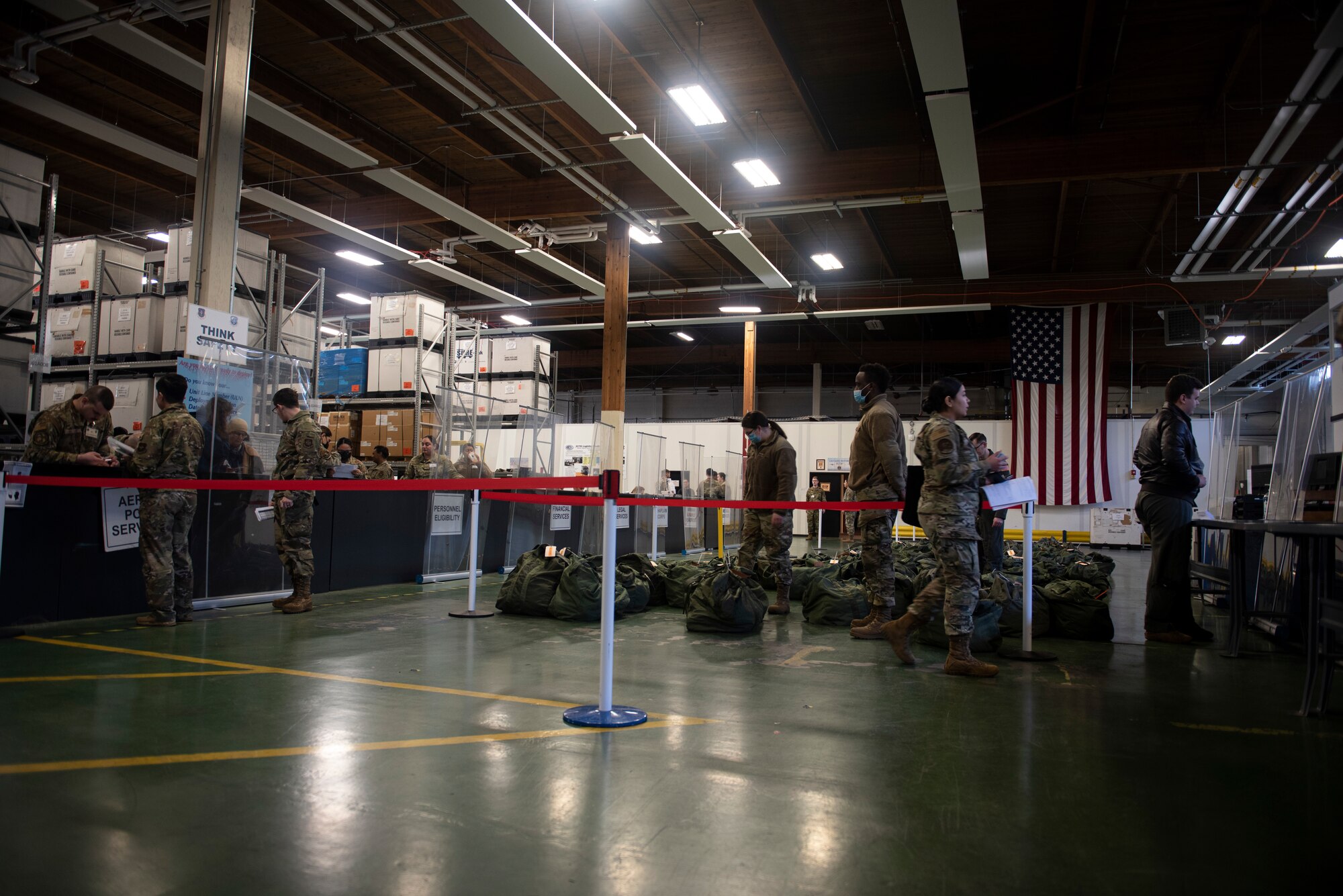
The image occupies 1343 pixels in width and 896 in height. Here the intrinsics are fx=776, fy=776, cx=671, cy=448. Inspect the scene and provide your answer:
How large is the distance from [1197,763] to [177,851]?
3602mm

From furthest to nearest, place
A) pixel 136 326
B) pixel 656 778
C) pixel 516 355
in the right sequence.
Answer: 1. pixel 516 355
2. pixel 136 326
3. pixel 656 778

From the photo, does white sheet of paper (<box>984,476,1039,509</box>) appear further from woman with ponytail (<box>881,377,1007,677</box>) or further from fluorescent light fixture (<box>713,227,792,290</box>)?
fluorescent light fixture (<box>713,227,792,290</box>)

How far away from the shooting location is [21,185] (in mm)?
7762

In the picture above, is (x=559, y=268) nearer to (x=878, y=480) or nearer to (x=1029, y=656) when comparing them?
(x=878, y=480)

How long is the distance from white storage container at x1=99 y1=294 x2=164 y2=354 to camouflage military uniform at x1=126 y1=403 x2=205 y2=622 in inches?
162

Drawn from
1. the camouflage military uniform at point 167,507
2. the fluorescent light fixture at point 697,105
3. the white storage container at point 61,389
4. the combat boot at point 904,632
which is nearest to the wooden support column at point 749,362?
the fluorescent light fixture at point 697,105

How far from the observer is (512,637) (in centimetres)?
576

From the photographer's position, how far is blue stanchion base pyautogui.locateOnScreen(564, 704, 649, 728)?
3455 millimetres

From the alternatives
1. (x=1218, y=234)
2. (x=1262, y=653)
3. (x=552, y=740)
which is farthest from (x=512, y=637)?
(x=1218, y=234)

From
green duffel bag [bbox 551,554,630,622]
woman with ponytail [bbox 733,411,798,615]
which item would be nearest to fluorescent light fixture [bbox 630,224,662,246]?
woman with ponytail [bbox 733,411,798,615]

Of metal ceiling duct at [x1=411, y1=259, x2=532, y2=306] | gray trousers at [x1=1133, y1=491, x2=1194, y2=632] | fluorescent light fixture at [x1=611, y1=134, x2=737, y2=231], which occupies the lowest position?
gray trousers at [x1=1133, y1=491, x2=1194, y2=632]

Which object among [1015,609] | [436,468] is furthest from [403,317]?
[1015,609]

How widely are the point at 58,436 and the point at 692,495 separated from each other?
39.5 feet

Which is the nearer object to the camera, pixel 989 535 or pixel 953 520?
pixel 953 520
